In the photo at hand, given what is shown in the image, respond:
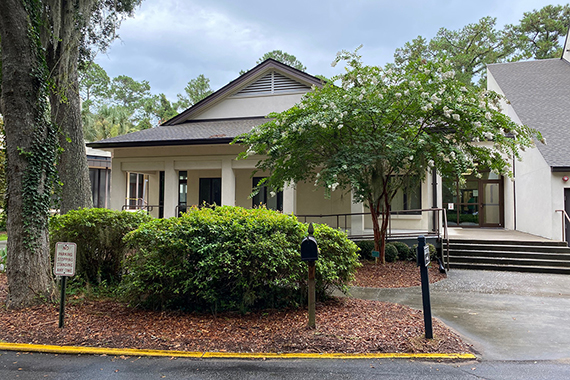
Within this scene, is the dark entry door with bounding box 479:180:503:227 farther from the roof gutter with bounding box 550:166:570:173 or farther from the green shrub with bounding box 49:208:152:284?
the green shrub with bounding box 49:208:152:284

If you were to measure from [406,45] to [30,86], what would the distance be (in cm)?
3099

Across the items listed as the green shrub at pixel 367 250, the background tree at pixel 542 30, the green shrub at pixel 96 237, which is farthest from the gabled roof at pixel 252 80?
the background tree at pixel 542 30

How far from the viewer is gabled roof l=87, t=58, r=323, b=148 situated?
13235 mm

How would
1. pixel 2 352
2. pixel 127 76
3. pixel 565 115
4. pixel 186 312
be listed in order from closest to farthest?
pixel 2 352, pixel 186 312, pixel 565 115, pixel 127 76

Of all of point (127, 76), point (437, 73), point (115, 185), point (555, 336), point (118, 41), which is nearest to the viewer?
point (555, 336)

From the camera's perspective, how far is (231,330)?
4.88 metres

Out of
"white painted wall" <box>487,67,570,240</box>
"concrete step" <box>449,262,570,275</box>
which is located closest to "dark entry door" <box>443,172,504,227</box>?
"white painted wall" <box>487,67,570,240</box>

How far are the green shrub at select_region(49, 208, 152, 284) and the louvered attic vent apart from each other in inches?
378

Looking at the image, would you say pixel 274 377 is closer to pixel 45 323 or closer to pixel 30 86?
pixel 45 323

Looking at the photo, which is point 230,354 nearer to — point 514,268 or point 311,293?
point 311,293

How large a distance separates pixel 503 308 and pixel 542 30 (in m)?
30.8

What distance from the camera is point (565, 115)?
14914 mm

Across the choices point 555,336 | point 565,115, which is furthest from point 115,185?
point 565,115

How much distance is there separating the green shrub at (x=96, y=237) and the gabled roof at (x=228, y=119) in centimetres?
624
